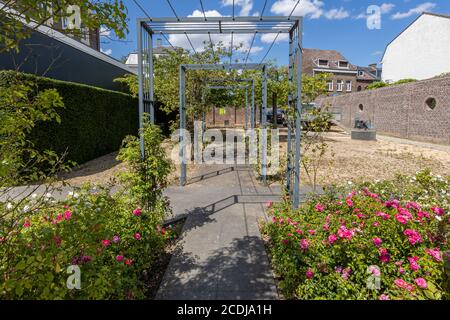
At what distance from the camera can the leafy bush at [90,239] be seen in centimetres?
152

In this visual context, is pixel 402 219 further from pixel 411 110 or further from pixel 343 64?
pixel 343 64

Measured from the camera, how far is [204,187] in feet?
21.4

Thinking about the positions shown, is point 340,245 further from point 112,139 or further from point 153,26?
point 112,139

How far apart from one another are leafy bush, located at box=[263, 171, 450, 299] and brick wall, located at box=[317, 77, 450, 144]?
1501cm

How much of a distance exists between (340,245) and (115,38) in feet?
8.11

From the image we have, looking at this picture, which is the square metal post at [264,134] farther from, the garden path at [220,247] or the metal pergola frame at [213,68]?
the garden path at [220,247]

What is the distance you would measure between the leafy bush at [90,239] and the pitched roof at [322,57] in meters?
39.2

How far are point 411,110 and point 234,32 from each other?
55.1 feet

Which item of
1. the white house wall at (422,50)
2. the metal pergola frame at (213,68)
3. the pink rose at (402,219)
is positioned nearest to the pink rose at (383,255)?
the pink rose at (402,219)

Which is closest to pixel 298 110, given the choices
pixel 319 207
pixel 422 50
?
pixel 319 207

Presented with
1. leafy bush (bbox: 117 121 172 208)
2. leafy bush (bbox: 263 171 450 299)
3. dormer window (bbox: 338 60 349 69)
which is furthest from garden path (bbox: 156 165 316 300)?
dormer window (bbox: 338 60 349 69)

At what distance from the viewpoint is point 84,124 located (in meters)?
8.68

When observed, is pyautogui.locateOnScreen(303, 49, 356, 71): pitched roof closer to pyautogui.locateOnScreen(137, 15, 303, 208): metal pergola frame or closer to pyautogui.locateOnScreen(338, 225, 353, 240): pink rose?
pyautogui.locateOnScreen(137, 15, 303, 208): metal pergola frame

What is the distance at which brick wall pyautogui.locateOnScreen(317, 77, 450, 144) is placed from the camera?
14.5 m
